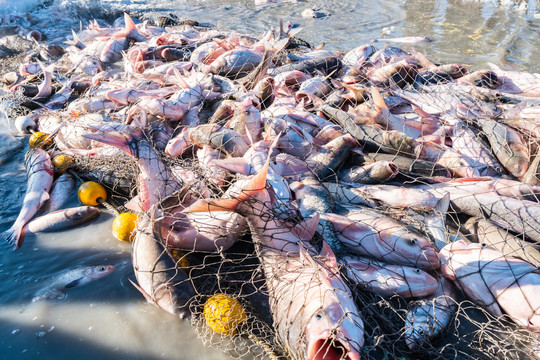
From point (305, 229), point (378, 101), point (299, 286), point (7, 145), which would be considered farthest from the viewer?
point (7, 145)

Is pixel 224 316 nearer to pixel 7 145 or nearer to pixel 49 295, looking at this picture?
pixel 49 295

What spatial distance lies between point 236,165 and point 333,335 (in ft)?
5.84

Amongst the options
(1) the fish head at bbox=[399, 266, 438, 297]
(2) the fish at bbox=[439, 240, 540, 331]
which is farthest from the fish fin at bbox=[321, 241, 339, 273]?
(2) the fish at bbox=[439, 240, 540, 331]

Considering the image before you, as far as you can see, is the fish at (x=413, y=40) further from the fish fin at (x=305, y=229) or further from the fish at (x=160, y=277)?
the fish at (x=160, y=277)

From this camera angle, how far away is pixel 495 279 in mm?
2598

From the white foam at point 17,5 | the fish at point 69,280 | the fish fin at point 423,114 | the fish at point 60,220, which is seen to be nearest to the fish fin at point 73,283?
the fish at point 69,280

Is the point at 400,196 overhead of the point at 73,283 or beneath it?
overhead

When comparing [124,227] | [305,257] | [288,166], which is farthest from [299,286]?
[124,227]

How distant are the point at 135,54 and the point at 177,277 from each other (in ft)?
18.3

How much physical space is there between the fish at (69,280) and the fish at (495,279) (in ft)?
9.69

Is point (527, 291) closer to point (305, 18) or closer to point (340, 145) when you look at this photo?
point (340, 145)

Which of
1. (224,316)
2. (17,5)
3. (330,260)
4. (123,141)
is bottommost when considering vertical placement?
(224,316)

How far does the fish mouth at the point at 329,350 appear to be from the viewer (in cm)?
197

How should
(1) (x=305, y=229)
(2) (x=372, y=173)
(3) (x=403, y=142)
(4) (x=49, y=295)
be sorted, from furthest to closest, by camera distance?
(3) (x=403, y=142), (2) (x=372, y=173), (4) (x=49, y=295), (1) (x=305, y=229)
